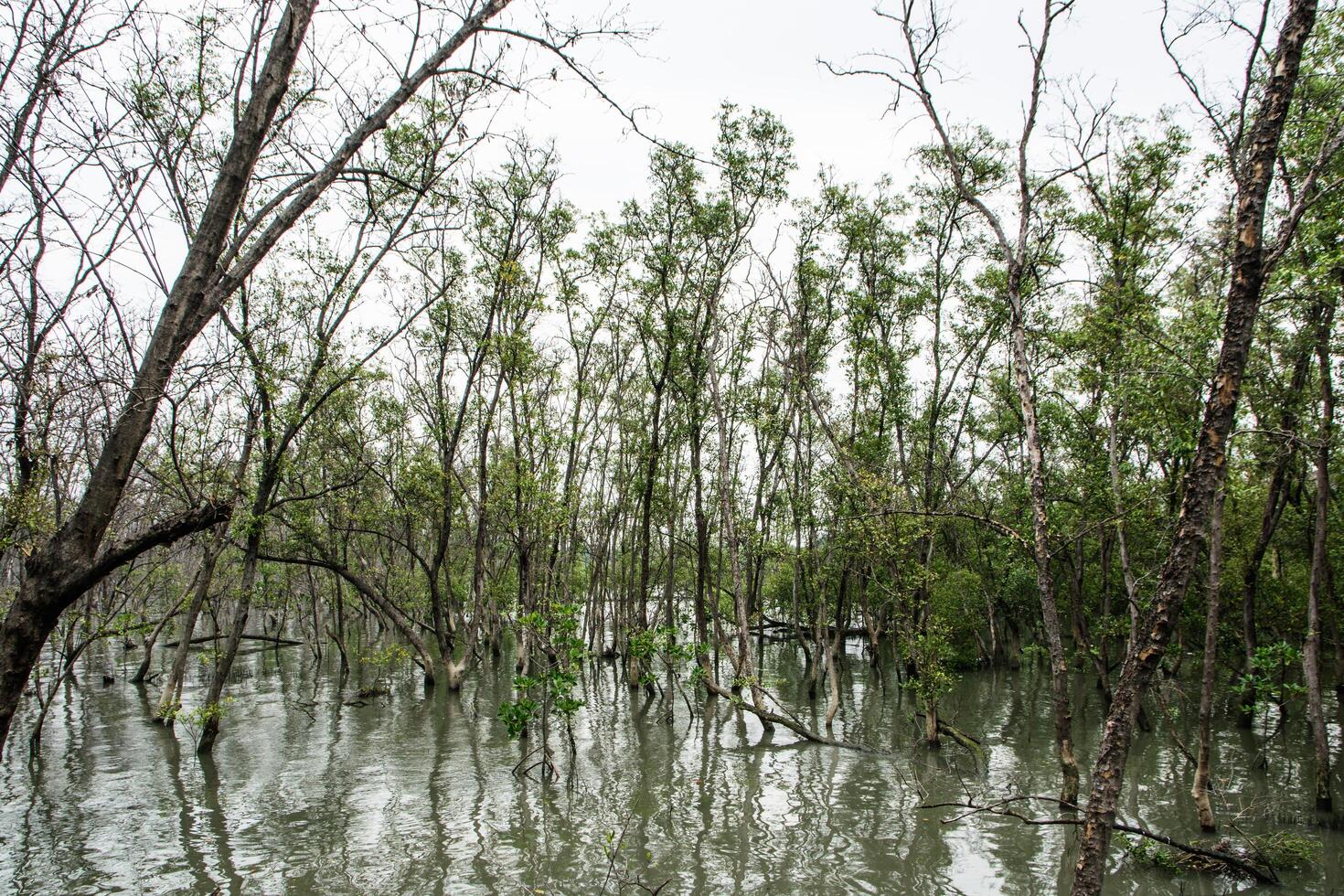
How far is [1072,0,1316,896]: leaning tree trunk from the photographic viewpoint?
4883mm

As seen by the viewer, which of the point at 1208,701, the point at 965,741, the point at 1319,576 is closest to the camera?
the point at 1208,701

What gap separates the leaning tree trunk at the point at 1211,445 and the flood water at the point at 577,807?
3375 mm

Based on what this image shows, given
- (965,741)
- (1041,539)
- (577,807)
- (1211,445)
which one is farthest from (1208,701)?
(577,807)

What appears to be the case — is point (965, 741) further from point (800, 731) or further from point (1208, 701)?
point (1208, 701)

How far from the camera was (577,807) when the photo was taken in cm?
1192

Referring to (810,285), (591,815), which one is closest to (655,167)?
(810,285)

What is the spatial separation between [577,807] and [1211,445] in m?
10.3

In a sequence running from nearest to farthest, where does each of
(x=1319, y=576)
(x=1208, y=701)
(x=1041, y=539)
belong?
(x=1041, y=539)
(x=1208, y=701)
(x=1319, y=576)

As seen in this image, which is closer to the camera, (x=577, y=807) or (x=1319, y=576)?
(x=1319, y=576)

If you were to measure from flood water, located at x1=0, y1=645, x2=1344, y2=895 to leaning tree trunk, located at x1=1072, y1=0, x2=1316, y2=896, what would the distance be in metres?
3.38

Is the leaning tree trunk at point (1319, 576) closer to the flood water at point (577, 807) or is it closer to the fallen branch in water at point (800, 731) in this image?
the flood water at point (577, 807)

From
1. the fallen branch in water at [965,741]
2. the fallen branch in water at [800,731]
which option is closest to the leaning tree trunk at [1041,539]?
the fallen branch in water at [965,741]

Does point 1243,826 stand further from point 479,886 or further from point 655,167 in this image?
point 655,167

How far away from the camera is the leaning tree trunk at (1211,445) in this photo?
4.88 meters
